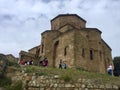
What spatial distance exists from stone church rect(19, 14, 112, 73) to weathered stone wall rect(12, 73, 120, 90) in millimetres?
13250

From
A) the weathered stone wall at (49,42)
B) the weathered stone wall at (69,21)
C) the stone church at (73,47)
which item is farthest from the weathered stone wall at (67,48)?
the weathered stone wall at (69,21)

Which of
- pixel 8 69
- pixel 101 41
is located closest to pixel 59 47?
pixel 101 41

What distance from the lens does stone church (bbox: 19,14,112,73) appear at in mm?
25844

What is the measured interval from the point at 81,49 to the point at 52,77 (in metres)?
14.8

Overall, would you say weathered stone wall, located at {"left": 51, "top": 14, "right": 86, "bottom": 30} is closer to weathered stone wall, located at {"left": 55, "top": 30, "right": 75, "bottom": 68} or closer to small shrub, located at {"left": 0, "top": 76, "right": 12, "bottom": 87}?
weathered stone wall, located at {"left": 55, "top": 30, "right": 75, "bottom": 68}

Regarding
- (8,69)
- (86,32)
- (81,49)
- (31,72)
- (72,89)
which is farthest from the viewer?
(86,32)

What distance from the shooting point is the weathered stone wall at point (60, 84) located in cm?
1132

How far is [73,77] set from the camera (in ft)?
38.3

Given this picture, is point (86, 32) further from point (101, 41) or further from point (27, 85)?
point (27, 85)

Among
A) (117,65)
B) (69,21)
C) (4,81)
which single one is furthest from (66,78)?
(117,65)

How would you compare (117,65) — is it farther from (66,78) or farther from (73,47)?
(66,78)

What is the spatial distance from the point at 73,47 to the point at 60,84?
571 inches

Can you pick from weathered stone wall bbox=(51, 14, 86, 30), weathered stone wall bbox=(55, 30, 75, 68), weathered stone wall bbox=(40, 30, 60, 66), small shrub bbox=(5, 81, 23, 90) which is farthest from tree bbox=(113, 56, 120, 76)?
small shrub bbox=(5, 81, 23, 90)

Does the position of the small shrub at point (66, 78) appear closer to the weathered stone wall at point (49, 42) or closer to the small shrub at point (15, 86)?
the small shrub at point (15, 86)
